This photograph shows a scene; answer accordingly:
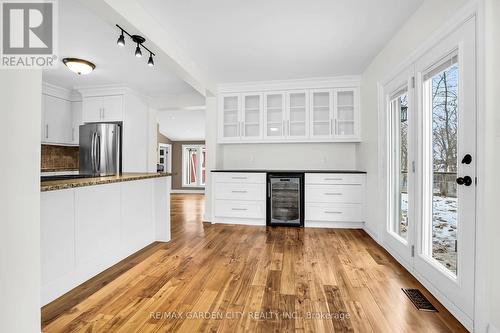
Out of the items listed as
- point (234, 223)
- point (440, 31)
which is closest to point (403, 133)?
point (440, 31)

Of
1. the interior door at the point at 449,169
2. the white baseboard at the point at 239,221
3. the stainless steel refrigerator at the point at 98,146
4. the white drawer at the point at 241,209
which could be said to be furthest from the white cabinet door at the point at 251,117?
the interior door at the point at 449,169

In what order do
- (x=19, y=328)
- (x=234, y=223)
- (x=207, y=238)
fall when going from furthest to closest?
(x=234, y=223) → (x=207, y=238) → (x=19, y=328)

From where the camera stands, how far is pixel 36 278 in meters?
1.32

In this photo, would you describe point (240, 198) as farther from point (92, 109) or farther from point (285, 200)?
point (92, 109)

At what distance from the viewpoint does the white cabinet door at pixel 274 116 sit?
4441 mm

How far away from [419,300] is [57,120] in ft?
20.1

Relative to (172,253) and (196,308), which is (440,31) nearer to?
(196,308)

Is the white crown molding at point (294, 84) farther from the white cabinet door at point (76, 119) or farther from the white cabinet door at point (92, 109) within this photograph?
the white cabinet door at point (76, 119)

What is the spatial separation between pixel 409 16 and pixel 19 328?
3709mm

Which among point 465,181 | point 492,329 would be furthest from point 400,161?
point 492,329

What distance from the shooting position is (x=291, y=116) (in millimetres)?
4480

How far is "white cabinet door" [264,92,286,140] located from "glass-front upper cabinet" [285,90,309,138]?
0.11 metres

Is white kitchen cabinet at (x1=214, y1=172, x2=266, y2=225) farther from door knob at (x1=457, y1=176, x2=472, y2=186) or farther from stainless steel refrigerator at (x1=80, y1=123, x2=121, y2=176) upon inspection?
door knob at (x1=457, y1=176, x2=472, y2=186)

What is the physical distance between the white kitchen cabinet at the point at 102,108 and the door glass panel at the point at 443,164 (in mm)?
4783
